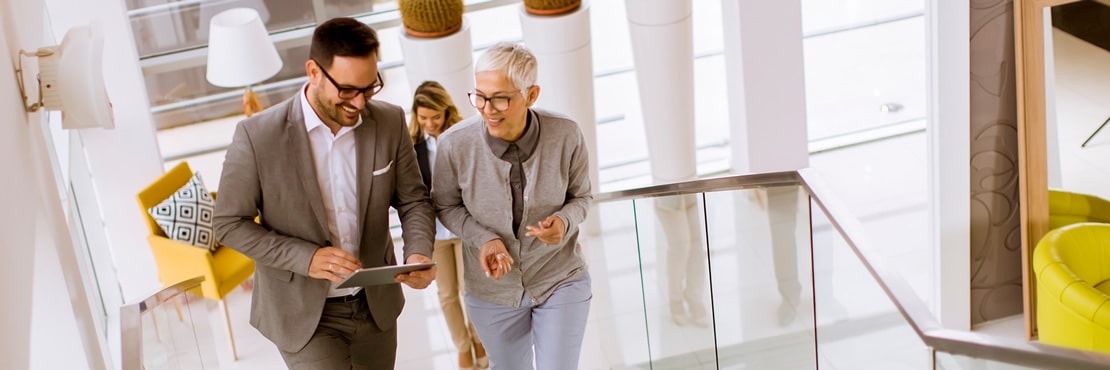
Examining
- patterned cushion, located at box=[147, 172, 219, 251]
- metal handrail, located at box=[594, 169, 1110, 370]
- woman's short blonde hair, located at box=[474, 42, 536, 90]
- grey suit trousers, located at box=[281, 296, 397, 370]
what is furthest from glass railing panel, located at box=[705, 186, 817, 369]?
patterned cushion, located at box=[147, 172, 219, 251]

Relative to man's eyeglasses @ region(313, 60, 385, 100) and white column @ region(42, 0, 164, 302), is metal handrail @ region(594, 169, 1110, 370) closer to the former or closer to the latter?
man's eyeglasses @ region(313, 60, 385, 100)

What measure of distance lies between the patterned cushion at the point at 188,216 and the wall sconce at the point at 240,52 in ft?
1.92

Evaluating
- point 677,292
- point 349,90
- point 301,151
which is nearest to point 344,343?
point 301,151

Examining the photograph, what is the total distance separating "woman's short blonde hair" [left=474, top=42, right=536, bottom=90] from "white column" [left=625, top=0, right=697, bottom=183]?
3590 millimetres

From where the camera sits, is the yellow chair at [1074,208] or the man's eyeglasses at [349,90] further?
the yellow chair at [1074,208]

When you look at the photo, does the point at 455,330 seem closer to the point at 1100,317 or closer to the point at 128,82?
the point at 128,82

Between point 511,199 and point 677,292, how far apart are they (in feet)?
7.04

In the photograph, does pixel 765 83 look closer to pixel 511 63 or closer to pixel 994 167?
pixel 994 167

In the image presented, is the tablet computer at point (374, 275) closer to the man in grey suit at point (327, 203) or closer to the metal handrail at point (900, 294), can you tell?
the man in grey suit at point (327, 203)

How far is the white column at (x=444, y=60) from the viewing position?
6.81m

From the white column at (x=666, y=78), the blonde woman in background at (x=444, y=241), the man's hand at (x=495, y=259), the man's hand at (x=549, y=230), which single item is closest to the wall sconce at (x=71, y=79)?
the blonde woman in background at (x=444, y=241)

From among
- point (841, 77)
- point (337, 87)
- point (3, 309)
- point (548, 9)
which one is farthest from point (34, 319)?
point (841, 77)

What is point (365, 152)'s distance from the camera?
351 centimetres

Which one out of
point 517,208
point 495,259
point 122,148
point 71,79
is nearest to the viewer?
point 495,259
